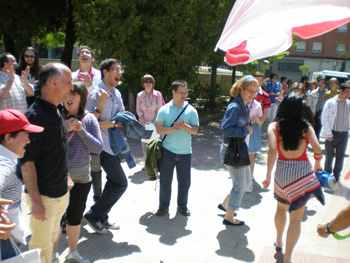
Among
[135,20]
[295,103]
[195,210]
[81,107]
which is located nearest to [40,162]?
[81,107]

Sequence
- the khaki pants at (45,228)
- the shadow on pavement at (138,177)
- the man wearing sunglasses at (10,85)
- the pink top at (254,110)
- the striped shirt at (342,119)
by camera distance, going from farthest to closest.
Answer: the striped shirt at (342,119), the shadow on pavement at (138,177), the pink top at (254,110), the man wearing sunglasses at (10,85), the khaki pants at (45,228)

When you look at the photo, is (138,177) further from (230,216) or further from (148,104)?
(230,216)

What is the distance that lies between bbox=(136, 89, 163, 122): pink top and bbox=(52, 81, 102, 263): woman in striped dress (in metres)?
3.22

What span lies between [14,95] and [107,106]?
6.61 feet

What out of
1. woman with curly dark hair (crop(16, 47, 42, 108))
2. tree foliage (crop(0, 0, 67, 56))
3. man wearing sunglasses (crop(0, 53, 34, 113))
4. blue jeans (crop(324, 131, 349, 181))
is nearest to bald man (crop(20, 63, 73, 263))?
man wearing sunglasses (crop(0, 53, 34, 113))

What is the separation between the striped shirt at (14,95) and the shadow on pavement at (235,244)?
368cm

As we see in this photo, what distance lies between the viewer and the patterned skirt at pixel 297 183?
3465 mm

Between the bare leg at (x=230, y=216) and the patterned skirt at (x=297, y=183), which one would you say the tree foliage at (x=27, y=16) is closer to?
the bare leg at (x=230, y=216)

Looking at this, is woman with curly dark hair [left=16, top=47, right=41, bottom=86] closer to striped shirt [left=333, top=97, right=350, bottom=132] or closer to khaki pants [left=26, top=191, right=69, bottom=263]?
khaki pants [left=26, top=191, right=69, bottom=263]

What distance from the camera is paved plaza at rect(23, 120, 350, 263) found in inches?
148

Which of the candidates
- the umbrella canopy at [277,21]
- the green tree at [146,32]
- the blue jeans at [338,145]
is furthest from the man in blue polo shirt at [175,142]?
the green tree at [146,32]

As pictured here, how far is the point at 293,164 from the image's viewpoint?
11.7ft

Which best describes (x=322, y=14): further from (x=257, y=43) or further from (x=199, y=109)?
(x=199, y=109)

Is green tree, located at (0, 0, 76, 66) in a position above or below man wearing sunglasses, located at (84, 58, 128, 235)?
above
